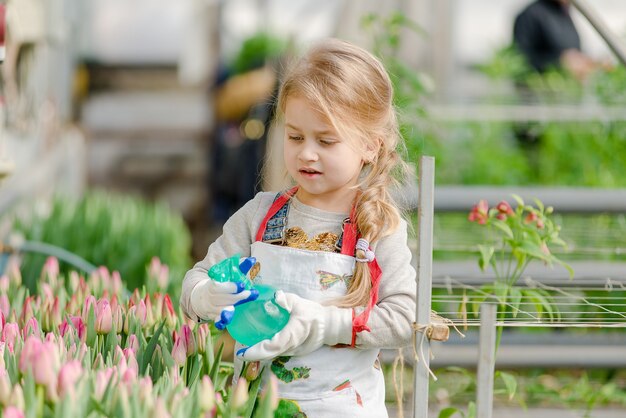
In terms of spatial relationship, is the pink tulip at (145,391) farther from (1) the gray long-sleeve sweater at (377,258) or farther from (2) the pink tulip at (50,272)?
(2) the pink tulip at (50,272)

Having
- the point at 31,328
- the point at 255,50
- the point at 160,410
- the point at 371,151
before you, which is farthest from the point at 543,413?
the point at 255,50

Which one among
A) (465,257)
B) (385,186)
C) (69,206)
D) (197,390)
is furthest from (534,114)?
(197,390)

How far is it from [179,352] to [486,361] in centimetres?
57

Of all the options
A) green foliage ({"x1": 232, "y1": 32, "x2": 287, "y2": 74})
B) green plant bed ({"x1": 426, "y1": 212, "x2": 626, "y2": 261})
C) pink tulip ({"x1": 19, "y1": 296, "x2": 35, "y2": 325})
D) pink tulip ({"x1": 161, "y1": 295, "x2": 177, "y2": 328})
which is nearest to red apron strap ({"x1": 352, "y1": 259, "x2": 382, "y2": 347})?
pink tulip ({"x1": 161, "y1": 295, "x2": 177, "y2": 328})

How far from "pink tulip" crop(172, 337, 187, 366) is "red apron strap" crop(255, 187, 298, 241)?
255mm

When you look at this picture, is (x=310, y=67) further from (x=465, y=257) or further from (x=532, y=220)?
(x=465, y=257)

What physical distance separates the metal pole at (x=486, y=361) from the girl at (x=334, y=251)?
0.45 feet

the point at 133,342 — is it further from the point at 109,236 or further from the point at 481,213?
the point at 109,236

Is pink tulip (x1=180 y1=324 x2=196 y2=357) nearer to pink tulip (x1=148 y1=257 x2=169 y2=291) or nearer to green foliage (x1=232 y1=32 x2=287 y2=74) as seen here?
pink tulip (x1=148 y1=257 x2=169 y2=291)

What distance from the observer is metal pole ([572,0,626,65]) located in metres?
2.48

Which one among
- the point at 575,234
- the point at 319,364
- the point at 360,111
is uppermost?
the point at 360,111

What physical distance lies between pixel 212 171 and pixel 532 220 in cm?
709

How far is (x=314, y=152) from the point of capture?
1983 mm

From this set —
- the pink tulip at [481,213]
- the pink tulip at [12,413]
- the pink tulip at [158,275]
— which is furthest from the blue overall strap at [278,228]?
the pink tulip at [158,275]
